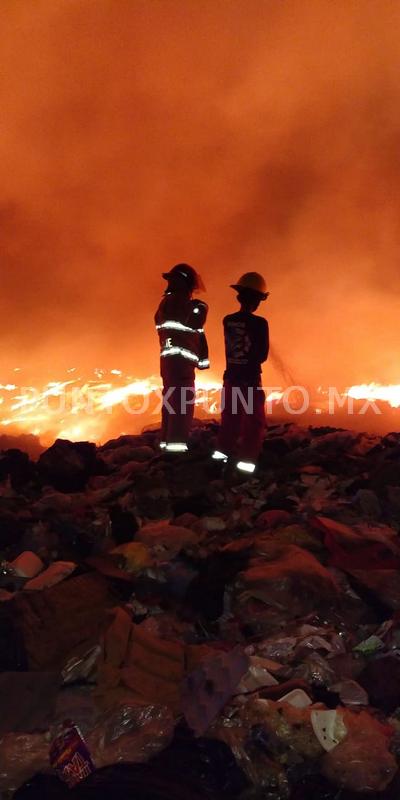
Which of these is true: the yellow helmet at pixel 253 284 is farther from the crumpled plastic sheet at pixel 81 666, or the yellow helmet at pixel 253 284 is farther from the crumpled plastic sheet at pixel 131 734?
the crumpled plastic sheet at pixel 131 734

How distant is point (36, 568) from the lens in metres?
2.98

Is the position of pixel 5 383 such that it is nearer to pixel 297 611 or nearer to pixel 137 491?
pixel 137 491

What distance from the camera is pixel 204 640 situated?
2426mm

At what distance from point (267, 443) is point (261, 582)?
2.49 meters

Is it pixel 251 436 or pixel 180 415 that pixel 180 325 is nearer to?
pixel 180 415

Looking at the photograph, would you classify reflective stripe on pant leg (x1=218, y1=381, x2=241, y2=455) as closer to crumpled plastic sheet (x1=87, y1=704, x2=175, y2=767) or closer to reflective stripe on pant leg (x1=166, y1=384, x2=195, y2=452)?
reflective stripe on pant leg (x1=166, y1=384, x2=195, y2=452)

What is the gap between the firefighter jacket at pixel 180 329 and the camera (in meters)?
4.75

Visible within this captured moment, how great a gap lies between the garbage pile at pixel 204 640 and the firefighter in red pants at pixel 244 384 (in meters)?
0.31

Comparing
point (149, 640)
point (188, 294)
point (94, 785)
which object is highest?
point (188, 294)

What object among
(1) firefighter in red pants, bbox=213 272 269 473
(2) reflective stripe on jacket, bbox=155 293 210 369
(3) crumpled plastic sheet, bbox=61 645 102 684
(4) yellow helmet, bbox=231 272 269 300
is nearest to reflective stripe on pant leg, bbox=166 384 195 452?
(2) reflective stripe on jacket, bbox=155 293 210 369

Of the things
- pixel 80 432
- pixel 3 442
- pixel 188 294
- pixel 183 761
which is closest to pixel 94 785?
pixel 183 761

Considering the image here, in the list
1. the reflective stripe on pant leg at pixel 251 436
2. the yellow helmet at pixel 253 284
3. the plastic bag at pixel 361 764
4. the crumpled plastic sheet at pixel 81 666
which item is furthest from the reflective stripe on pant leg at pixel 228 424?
the plastic bag at pixel 361 764

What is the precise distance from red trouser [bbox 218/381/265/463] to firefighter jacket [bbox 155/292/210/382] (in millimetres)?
532

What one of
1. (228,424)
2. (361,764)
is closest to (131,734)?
(361,764)
